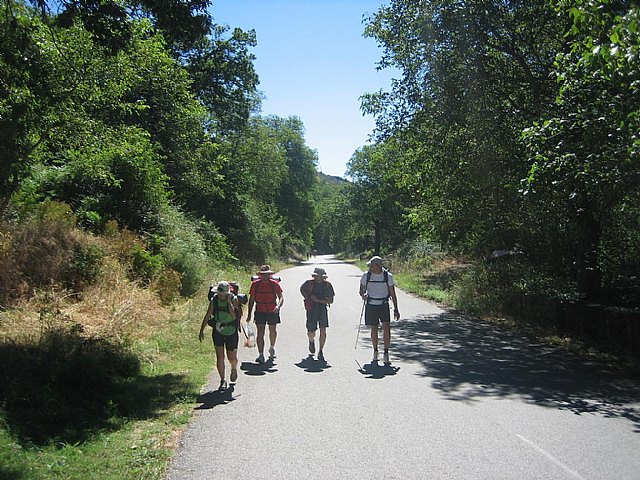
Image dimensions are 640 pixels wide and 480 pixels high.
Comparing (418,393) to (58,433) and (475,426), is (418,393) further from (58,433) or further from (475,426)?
(58,433)

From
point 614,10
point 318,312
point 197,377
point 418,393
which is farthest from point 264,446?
point 614,10

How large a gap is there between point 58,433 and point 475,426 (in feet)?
15.3

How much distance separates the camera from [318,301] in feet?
33.9

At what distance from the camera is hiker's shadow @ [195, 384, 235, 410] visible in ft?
23.8

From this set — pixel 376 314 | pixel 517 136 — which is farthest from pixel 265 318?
pixel 517 136

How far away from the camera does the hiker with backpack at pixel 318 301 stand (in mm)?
10320

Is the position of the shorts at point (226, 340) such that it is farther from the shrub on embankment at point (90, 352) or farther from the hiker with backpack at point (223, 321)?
the shrub on embankment at point (90, 352)

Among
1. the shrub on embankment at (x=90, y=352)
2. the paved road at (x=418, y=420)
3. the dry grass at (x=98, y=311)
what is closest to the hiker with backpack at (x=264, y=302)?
the paved road at (x=418, y=420)

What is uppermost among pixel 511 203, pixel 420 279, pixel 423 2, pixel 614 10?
pixel 423 2

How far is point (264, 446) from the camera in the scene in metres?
5.65

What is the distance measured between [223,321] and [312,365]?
2263mm

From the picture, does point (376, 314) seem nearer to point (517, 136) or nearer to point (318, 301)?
point (318, 301)

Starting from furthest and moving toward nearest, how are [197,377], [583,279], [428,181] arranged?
[428,181] → [583,279] → [197,377]

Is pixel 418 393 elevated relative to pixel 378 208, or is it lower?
lower
